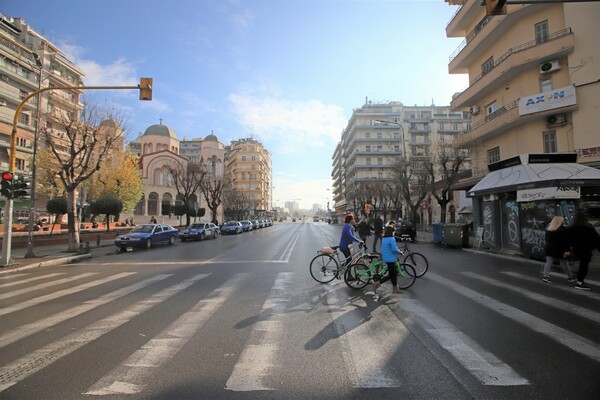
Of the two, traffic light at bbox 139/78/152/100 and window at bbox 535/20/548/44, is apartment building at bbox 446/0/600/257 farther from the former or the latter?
traffic light at bbox 139/78/152/100

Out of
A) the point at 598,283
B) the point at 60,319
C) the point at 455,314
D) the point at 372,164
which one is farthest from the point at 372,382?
the point at 372,164

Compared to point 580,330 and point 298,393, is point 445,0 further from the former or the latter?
point 298,393

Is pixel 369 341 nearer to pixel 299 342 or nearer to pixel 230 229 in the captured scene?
pixel 299 342

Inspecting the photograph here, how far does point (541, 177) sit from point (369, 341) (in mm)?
12329

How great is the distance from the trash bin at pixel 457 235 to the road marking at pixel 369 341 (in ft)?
46.3

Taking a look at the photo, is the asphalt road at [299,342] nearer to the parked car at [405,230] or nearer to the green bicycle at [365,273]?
the green bicycle at [365,273]

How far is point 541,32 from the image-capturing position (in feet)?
69.3

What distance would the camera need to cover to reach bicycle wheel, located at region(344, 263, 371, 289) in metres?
8.15

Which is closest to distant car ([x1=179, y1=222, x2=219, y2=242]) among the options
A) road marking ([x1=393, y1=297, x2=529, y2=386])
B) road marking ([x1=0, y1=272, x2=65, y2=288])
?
road marking ([x1=0, y1=272, x2=65, y2=288])

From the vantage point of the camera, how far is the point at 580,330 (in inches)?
199

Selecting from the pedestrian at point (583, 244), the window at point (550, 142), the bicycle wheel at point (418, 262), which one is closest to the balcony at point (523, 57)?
the window at point (550, 142)

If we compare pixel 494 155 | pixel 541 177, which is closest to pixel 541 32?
pixel 494 155

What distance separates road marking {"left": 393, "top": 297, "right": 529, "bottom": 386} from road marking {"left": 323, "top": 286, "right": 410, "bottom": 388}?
1.47 feet

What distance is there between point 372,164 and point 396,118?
1282cm
